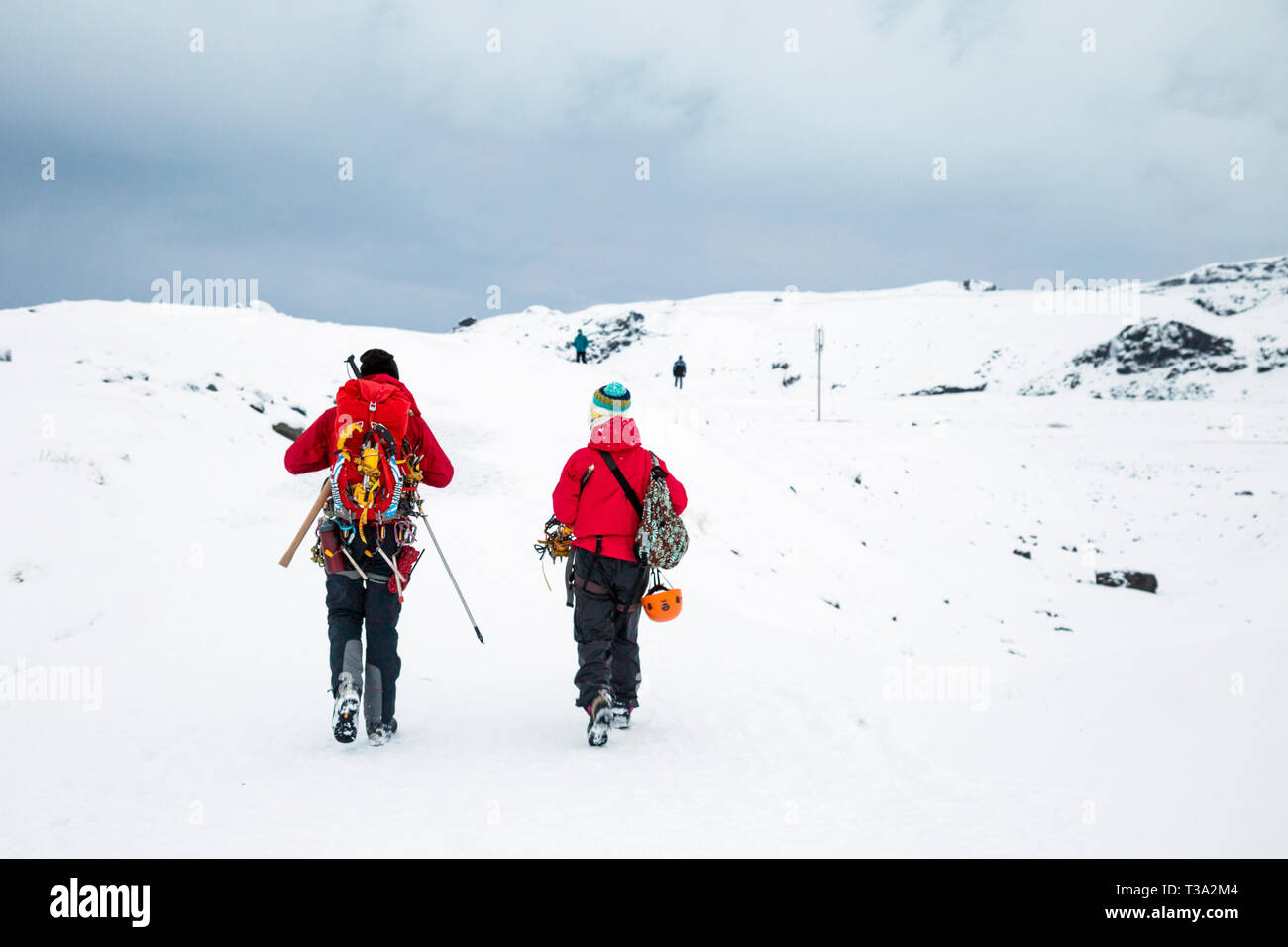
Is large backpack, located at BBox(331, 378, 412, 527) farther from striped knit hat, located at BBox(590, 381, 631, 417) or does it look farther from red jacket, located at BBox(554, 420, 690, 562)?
striped knit hat, located at BBox(590, 381, 631, 417)

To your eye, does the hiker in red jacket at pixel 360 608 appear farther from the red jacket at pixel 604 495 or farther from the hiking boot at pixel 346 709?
the red jacket at pixel 604 495

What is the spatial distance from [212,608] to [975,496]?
1868 centimetres

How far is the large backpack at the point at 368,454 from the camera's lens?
5.04m

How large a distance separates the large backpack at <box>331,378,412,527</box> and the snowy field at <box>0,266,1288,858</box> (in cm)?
152

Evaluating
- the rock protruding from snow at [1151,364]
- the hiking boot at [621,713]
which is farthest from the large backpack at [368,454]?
the rock protruding from snow at [1151,364]

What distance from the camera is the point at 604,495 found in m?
5.43

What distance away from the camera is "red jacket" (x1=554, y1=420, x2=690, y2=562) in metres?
5.41

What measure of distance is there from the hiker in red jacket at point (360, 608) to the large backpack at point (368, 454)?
84 millimetres

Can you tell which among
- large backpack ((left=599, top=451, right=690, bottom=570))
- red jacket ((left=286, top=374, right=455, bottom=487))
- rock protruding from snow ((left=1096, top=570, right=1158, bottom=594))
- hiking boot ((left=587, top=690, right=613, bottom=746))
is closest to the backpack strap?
large backpack ((left=599, top=451, right=690, bottom=570))

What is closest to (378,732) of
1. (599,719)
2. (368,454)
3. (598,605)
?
(599,719)

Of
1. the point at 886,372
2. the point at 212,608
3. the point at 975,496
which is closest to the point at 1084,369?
the point at 886,372

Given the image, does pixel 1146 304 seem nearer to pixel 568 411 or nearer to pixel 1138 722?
pixel 568 411
